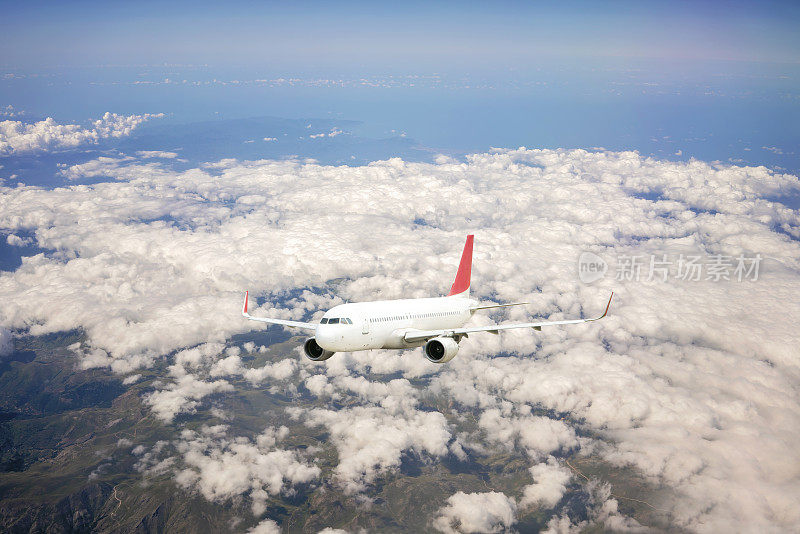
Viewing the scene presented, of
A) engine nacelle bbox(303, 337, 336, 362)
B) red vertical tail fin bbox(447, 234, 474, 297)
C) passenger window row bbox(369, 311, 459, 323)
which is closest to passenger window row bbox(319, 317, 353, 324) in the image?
passenger window row bbox(369, 311, 459, 323)

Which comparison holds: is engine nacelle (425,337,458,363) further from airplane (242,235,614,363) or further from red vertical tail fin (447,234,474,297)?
red vertical tail fin (447,234,474,297)

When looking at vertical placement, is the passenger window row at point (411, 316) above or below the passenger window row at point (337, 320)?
below

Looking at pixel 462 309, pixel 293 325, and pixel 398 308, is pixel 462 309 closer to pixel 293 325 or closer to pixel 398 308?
pixel 398 308

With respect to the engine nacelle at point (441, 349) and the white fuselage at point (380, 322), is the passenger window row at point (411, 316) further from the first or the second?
the engine nacelle at point (441, 349)

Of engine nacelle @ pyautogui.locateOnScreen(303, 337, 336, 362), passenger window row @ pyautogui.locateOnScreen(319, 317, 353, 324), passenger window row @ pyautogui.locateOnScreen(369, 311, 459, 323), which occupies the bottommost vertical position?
engine nacelle @ pyautogui.locateOnScreen(303, 337, 336, 362)

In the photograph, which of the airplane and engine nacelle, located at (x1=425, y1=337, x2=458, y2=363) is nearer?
the airplane

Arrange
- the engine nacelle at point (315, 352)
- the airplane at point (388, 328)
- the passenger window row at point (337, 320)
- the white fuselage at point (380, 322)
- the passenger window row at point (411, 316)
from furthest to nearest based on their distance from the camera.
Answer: the passenger window row at point (411, 316) → the engine nacelle at point (315, 352) → the passenger window row at point (337, 320) → the airplane at point (388, 328) → the white fuselage at point (380, 322)

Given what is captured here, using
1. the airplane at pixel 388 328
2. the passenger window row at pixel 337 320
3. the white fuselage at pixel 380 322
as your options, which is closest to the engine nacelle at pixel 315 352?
the airplane at pixel 388 328

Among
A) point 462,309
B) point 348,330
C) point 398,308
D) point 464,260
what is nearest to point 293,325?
point 348,330
